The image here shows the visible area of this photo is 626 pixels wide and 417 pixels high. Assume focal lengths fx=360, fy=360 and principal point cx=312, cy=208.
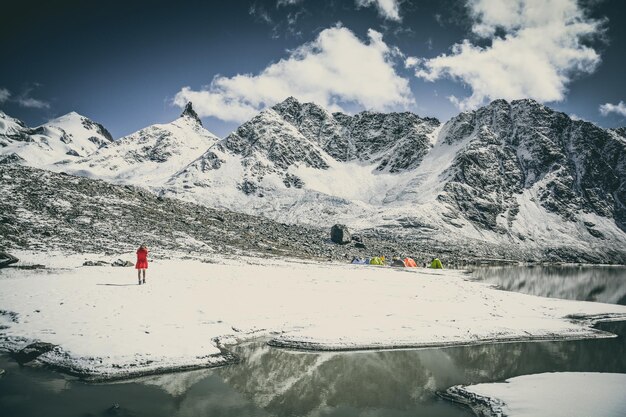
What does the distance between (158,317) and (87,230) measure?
2440cm

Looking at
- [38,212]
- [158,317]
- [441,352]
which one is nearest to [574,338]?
[441,352]

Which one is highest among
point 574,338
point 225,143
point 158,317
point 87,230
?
point 225,143

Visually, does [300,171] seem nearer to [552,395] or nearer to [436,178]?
[436,178]

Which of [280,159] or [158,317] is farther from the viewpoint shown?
[280,159]

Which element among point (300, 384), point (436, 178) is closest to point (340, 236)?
point (300, 384)

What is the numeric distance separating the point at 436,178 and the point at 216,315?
138763 mm

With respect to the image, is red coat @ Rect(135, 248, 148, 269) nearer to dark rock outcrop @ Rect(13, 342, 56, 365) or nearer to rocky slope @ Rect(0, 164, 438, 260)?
dark rock outcrop @ Rect(13, 342, 56, 365)

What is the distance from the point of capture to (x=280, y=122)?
18862 cm

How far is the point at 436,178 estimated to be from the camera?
143 meters

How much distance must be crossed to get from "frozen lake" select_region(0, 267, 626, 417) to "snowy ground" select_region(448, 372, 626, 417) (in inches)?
31.5

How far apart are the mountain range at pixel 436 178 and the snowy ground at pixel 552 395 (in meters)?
78.3

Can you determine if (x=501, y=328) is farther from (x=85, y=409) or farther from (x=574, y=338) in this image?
(x=85, y=409)

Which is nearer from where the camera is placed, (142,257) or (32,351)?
(32,351)

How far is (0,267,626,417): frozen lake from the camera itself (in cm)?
927
